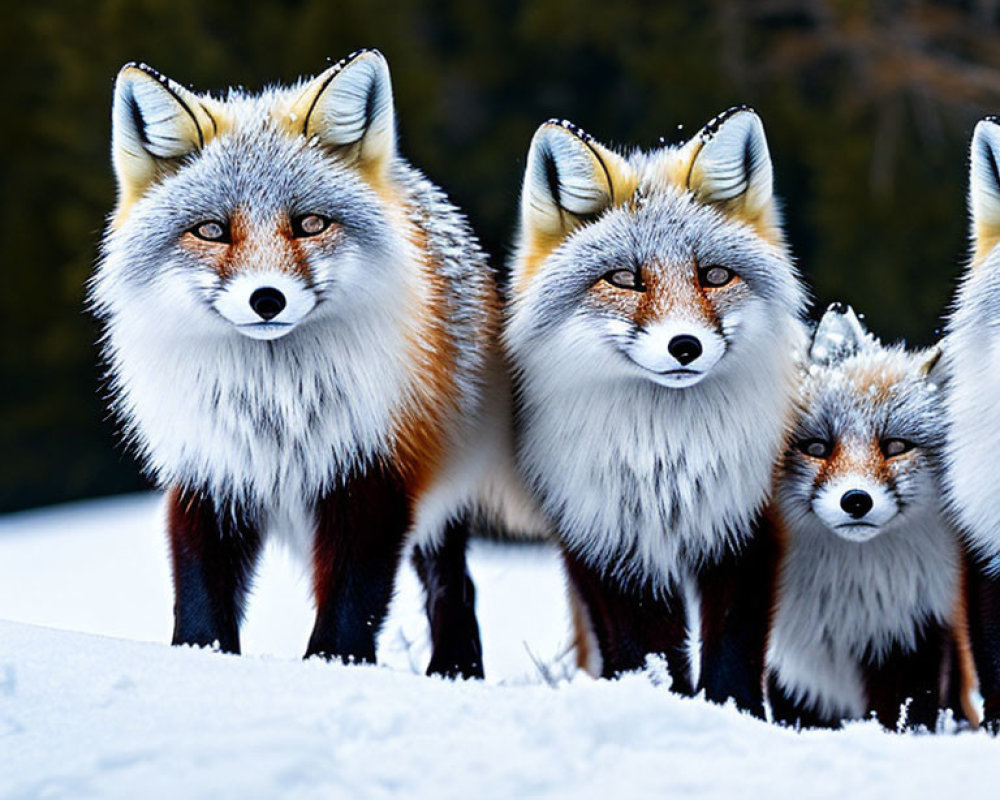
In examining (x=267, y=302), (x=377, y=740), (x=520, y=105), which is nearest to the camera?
(x=377, y=740)

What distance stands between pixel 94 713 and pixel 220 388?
4.52ft

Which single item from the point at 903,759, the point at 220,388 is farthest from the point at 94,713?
the point at 903,759

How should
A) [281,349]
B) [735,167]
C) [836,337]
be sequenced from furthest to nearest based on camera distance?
[836,337] → [735,167] → [281,349]

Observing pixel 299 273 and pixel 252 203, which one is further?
pixel 252 203

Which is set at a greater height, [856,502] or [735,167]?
[735,167]

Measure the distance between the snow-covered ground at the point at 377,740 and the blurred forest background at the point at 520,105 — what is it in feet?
32.7

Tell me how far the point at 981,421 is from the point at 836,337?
1076 mm

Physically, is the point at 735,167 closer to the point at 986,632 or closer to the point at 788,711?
the point at 986,632

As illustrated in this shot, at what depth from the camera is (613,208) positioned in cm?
487

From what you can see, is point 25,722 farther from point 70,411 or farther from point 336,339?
point 70,411

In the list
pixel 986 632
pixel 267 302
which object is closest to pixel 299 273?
pixel 267 302

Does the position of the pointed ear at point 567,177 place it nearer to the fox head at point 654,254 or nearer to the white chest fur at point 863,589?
the fox head at point 654,254

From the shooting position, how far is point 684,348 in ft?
14.4

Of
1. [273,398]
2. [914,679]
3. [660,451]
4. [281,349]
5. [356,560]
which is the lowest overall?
[914,679]
